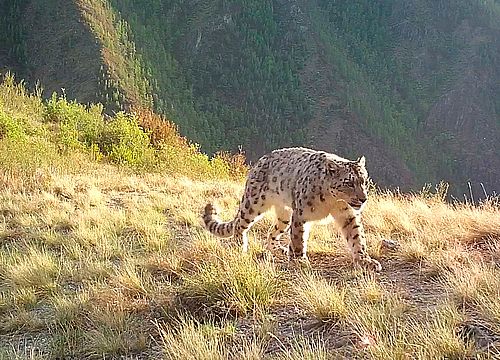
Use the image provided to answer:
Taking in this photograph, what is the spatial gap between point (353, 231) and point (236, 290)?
5.71ft

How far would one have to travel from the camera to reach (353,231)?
20.4 feet

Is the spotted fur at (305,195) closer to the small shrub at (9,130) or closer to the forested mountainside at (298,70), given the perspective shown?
the small shrub at (9,130)

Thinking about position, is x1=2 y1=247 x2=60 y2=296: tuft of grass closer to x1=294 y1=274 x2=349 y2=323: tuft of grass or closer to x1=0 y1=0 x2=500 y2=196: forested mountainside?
x1=294 y1=274 x2=349 y2=323: tuft of grass

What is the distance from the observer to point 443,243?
6.63 metres

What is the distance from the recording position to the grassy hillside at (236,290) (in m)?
4.05

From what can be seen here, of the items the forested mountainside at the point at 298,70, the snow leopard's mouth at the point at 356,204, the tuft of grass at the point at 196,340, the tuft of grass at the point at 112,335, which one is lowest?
the tuft of grass at the point at 112,335

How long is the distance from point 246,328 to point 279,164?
2969 mm

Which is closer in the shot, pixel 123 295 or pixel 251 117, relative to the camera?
pixel 123 295

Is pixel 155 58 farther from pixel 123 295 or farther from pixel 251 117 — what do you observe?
pixel 123 295

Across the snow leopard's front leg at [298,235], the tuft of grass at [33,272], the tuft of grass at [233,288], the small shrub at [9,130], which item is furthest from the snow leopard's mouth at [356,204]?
the small shrub at [9,130]

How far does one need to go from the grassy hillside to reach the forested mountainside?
48.4 meters

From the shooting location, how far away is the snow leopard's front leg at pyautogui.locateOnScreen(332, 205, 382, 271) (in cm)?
611

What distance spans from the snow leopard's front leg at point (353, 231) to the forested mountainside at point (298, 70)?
167ft

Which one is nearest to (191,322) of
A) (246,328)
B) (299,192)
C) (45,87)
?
(246,328)
